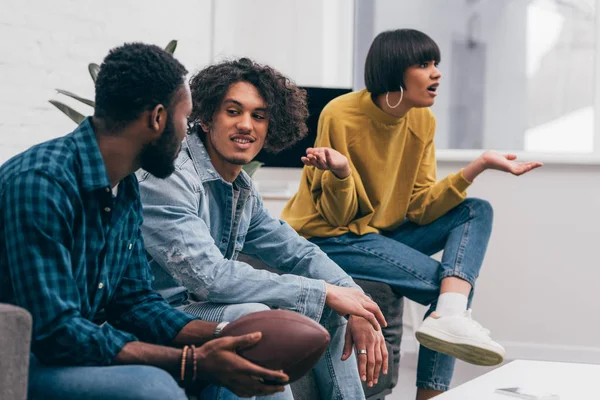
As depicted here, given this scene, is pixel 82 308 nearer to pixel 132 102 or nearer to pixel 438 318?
pixel 132 102

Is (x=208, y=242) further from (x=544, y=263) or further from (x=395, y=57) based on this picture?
(x=544, y=263)

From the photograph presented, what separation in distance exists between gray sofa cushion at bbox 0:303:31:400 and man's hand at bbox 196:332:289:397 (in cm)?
29

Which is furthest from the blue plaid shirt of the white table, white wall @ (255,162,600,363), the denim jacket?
white wall @ (255,162,600,363)

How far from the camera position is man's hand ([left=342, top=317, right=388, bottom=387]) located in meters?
1.96

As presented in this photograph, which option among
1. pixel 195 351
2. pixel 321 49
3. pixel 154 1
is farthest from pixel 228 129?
pixel 321 49

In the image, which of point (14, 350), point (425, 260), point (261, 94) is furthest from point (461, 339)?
point (14, 350)

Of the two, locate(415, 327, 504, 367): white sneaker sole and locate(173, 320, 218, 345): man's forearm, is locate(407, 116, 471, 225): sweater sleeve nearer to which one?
locate(415, 327, 504, 367): white sneaker sole

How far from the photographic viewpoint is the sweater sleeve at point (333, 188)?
262 cm

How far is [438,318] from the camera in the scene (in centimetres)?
250

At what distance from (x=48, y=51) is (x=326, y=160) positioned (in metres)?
1.15

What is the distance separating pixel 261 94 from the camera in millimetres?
2098

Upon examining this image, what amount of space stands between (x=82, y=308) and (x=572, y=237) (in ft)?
10.1

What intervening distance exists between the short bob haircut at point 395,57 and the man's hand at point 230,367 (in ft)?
5.18

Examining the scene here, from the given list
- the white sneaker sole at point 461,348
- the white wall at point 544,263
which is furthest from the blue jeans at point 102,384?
the white wall at point 544,263
